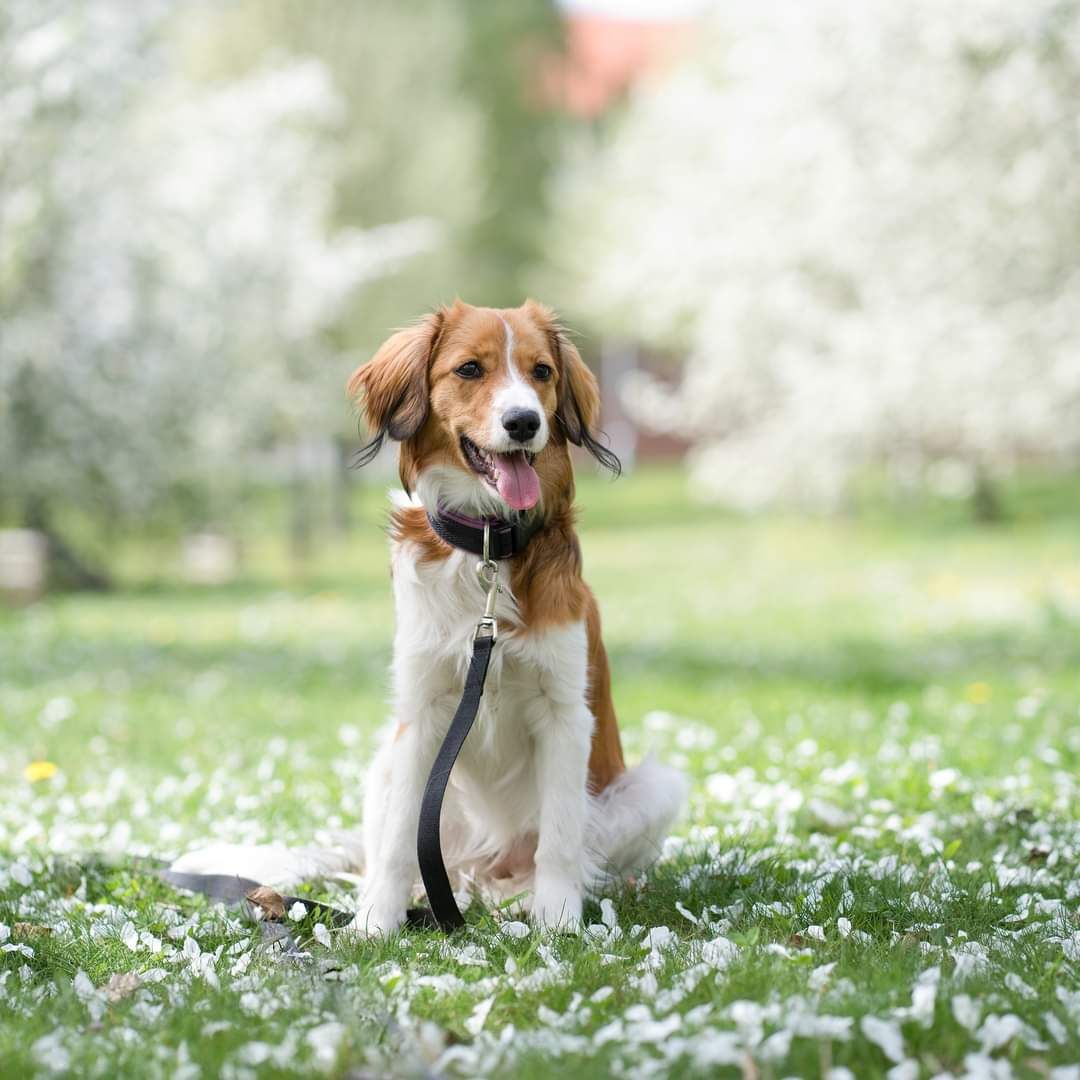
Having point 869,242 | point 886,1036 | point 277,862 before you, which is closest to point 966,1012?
point 886,1036

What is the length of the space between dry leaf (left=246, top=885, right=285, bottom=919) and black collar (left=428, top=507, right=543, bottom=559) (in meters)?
1.19

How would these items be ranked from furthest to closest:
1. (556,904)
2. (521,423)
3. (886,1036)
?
(556,904)
(521,423)
(886,1036)

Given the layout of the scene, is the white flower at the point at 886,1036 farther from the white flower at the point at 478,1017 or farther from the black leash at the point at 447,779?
the black leash at the point at 447,779

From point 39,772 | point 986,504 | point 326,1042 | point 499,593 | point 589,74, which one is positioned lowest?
point 986,504

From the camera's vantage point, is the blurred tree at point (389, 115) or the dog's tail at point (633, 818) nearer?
the dog's tail at point (633, 818)

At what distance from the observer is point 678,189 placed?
2092 centimetres

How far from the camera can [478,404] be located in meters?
4.05

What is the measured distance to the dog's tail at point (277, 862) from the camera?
4.42 metres

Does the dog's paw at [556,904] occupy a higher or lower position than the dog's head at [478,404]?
lower

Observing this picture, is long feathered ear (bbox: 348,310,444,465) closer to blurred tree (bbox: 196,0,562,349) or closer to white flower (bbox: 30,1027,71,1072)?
white flower (bbox: 30,1027,71,1072)

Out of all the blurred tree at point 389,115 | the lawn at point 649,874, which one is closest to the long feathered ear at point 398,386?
the lawn at point 649,874

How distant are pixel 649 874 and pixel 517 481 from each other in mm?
1404

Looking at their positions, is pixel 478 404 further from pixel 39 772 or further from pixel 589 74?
pixel 589 74

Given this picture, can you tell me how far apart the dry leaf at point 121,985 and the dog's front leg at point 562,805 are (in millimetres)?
1152
